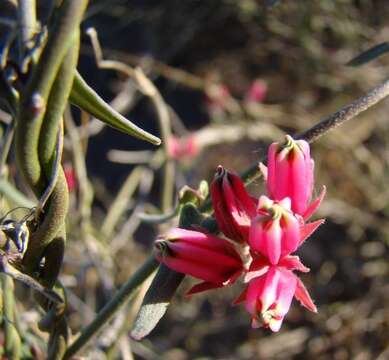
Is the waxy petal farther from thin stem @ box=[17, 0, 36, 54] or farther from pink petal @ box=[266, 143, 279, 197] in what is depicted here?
thin stem @ box=[17, 0, 36, 54]

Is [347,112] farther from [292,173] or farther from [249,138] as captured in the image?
[249,138]

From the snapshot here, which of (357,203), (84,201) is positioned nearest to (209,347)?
(357,203)

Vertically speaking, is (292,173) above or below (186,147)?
above

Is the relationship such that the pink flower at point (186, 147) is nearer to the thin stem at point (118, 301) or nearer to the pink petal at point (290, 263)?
the thin stem at point (118, 301)

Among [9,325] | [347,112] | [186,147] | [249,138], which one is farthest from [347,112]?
[249,138]

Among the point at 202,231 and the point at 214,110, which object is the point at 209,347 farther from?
the point at 202,231

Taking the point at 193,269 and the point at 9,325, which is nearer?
the point at 193,269
